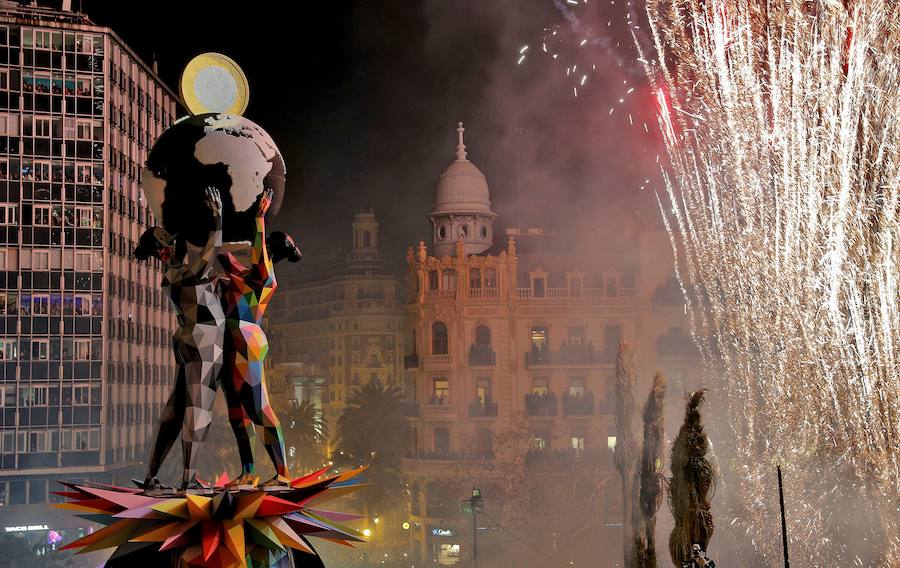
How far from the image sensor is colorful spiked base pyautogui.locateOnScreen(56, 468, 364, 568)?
18.2 meters

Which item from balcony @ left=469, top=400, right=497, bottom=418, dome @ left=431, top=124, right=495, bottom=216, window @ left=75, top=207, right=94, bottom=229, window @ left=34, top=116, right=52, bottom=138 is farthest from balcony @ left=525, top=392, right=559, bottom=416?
window @ left=34, top=116, right=52, bottom=138

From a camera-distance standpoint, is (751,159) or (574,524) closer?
(751,159)

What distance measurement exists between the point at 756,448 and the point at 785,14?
27329 millimetres

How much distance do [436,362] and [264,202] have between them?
55753 mm

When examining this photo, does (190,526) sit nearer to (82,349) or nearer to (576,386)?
(82,349)

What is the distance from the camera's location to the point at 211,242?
2003 centimetres

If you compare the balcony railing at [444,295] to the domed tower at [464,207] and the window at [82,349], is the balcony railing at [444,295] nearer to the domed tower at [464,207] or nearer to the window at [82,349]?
the domed tower at [464,207]

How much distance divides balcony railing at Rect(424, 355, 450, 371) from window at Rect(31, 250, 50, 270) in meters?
24.9

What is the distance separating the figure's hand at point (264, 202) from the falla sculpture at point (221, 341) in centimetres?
2

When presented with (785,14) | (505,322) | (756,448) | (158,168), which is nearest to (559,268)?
(505,322)

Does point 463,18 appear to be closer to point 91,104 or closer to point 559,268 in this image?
point 559,268

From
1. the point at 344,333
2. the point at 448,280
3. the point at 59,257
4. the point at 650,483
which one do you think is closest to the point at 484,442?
the point at 448,280

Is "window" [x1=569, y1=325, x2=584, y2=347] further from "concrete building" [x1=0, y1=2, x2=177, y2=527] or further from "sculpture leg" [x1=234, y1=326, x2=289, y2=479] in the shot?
"sculpture leg" [x1=234, y1=326, x2=289, y2=479]

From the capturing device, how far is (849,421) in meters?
35.9
